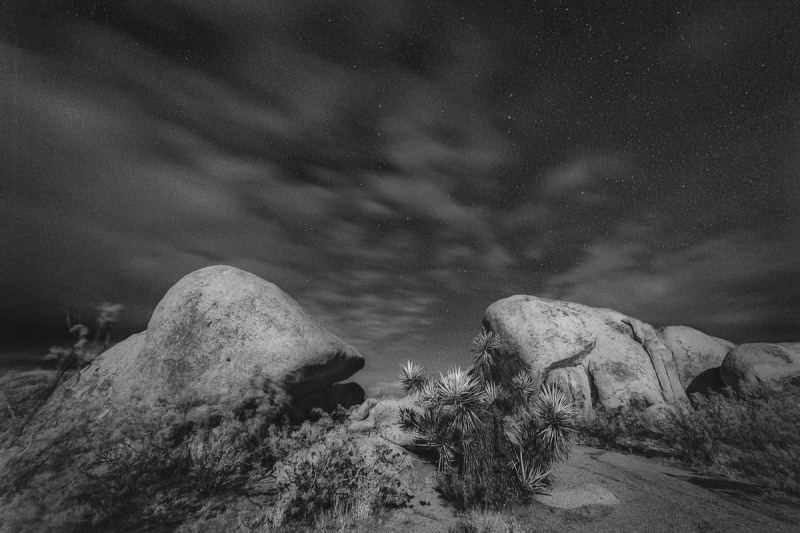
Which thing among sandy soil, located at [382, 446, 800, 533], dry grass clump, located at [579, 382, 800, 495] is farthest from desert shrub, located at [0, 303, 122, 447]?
dry grass clump, located at [579, 382, 800, 495]

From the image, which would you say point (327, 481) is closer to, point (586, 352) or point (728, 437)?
point (728, 437)

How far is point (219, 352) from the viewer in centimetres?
988

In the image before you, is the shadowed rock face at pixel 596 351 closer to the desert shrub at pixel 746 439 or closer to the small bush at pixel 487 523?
the desert shrub at pixel 746 439

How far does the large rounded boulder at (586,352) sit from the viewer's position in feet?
50.4

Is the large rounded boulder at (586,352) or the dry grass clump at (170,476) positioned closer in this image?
the dry grass clump at (170,476)

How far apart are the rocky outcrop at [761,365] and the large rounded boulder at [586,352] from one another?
2.49 meters

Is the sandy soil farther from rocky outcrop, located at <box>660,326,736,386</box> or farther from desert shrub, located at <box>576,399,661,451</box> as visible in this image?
rocky outcrop, located at <box>660,326,736,386</box>

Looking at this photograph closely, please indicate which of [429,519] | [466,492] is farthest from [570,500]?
[429,519]

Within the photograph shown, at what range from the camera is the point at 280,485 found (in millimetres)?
6129

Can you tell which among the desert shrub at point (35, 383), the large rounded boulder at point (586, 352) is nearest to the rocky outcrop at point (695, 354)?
the large rounded boulder at point (586, 352)

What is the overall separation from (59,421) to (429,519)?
8473 millimetres

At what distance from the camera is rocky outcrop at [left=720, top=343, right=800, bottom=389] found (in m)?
15.3

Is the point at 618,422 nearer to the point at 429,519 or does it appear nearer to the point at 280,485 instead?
the point at 429,519

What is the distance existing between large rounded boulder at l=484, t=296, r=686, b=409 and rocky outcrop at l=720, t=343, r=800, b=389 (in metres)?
2.49
